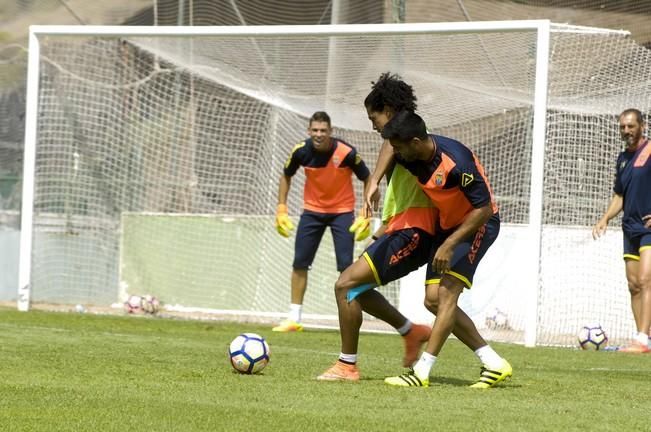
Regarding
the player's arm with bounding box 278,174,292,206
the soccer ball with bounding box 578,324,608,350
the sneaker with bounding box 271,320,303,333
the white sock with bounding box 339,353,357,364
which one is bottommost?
the sneaker with bounding box 271,320,303,333

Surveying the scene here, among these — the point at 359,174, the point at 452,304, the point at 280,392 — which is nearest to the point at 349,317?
the point at 452,304

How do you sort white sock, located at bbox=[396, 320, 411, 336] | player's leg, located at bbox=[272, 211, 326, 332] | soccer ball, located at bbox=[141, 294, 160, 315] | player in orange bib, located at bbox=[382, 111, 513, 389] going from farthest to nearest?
1. soccer ball, located at bbox=[141, 294, 160, 315]
2. player's leg, located at bbox=[272, 211, 326, 332]
3. white sock, located at bbox=[396, 320, 411, 336]
4. player in orange bib, located at bbox=[382, 111, 513, 389]

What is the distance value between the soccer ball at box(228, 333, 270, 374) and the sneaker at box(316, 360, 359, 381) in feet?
1.40

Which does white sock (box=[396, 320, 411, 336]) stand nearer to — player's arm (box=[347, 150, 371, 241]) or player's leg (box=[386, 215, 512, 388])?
player's leg (box=[386, 215, 512, 388])

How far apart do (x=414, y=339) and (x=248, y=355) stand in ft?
3.88

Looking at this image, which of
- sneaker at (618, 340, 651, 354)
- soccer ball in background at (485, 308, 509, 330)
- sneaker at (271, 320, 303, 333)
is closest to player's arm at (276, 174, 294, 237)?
sneaker at (271, 320, 303, 333)

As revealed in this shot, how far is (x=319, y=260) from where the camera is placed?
16609 mm

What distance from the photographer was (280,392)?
670 centimetres

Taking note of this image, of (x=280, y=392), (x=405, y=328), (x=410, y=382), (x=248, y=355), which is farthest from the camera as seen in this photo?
(x=405, y=328)

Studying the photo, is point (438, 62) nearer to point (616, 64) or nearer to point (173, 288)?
point (616, 64)

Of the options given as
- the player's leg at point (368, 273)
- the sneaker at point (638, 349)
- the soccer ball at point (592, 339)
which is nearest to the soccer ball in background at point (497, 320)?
the soccer ball at point (592, 339)

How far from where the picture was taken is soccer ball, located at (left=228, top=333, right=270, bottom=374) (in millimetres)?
7652

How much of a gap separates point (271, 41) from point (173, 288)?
150 inches

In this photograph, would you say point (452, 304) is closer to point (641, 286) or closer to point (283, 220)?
point (641, 286)
